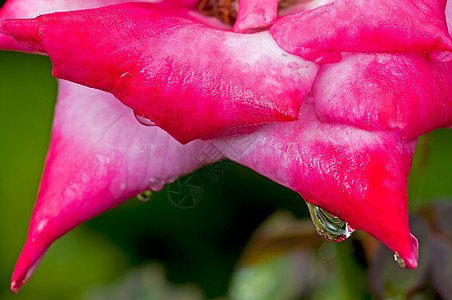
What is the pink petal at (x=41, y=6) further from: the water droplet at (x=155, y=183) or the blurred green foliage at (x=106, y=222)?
the blurred green foliage at (x=106, y=222)

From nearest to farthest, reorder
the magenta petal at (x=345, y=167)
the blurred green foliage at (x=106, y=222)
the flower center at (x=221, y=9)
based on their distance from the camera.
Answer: the magenta petal at (x=345, y=167)
the flower center at (x=221, y=9)
the blurred green foliage at (x=106, y=222)

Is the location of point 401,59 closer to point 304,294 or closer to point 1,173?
point 304,294

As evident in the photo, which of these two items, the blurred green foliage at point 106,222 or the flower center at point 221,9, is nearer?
the flower center at point 221,9

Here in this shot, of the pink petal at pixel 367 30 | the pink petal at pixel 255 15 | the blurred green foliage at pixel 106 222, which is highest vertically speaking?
the pink petal at pixel 367 30

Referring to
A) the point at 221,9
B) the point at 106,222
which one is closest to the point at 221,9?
the point at 221,9

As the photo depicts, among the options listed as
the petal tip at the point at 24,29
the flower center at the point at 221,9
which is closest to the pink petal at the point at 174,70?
the petal tip at the point at 24,29

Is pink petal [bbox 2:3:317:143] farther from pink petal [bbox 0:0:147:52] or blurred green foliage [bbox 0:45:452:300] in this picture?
blurred green foliage [bbox 0:45:452:300]

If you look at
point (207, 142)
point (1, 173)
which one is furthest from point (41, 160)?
point (207, 142)

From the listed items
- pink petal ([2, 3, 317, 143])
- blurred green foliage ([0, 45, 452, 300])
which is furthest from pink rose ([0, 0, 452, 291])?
blurred green foliage ([0, 45, 452, 300])
